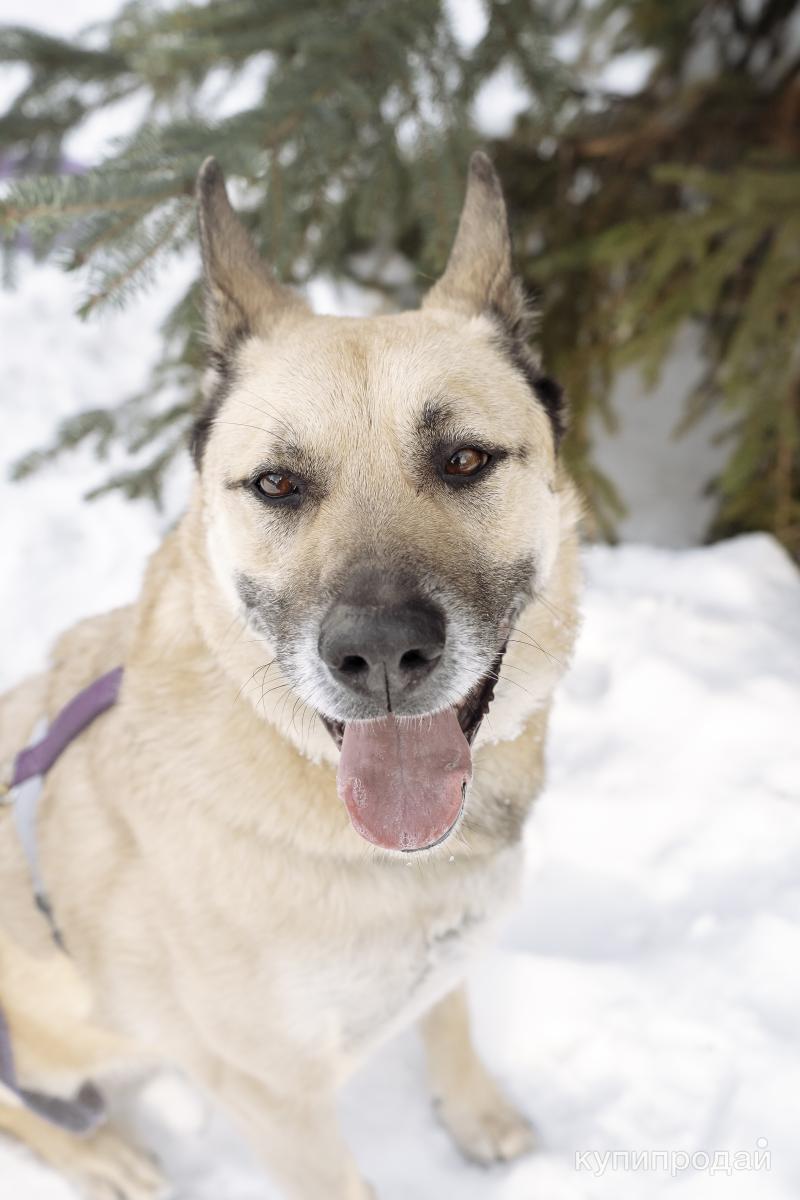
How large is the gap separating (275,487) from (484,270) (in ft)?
2.37

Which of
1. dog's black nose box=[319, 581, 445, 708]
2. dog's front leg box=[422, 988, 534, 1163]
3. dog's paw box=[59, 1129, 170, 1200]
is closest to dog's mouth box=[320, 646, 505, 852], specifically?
dog's black nose box=[319, 581, 445, 708]

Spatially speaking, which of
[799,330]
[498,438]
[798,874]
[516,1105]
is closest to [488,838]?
[498,438]

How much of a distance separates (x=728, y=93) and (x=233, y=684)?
12.0 feet

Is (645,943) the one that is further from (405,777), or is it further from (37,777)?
(37,777)

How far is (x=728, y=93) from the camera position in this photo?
12.6ft

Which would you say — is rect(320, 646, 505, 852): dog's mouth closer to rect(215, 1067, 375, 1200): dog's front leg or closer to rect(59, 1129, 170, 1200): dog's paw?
rect(215, 1067, 375, 1200): dog's front leg

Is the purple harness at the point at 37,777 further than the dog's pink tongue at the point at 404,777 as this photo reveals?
Yes

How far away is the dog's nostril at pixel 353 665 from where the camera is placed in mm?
1442

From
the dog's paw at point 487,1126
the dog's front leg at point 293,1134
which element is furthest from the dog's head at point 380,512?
the dog's paw at point 487,1126

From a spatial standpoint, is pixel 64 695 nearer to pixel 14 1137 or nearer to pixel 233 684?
pixel 233 684

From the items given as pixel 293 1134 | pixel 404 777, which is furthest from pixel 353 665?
pixel 293 1134

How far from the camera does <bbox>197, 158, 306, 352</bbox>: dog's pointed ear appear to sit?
1.79m

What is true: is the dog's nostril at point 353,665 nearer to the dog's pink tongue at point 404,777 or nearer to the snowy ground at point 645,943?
the dog's pink tongue at point 404,777

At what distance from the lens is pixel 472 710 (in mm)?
1668
